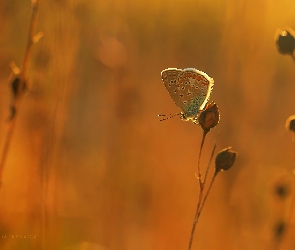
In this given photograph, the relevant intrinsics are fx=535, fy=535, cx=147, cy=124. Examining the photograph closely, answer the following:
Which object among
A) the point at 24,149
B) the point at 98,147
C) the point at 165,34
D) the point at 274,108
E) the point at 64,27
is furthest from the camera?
the point at 165,34

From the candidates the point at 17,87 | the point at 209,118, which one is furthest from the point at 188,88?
the point at 17,87

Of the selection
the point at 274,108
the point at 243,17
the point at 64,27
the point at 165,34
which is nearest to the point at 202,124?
the point at 64,27

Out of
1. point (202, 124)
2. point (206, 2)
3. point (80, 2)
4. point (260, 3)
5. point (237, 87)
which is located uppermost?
point (206, 2)

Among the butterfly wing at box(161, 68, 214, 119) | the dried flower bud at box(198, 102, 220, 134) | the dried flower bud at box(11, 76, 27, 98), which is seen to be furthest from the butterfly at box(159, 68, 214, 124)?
the dried flower bud at box(11, 76, 27, 98)

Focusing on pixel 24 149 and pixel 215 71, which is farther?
pixel 215 71

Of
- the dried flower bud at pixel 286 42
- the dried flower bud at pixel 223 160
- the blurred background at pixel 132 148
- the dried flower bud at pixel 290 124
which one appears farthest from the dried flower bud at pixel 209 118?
the blurred background at pixel 132 148

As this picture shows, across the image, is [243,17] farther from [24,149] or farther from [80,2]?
[24,149]
